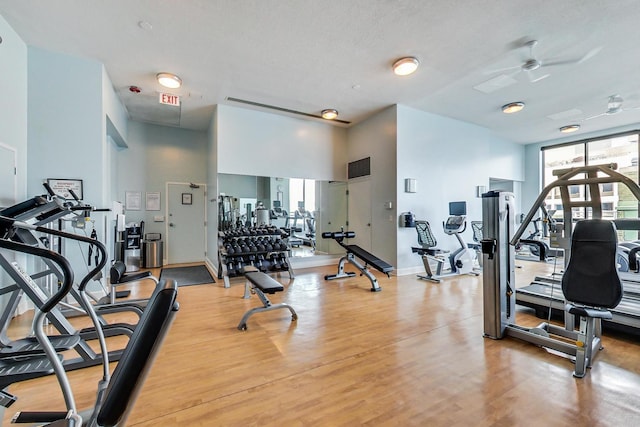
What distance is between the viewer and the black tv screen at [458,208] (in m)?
5.60

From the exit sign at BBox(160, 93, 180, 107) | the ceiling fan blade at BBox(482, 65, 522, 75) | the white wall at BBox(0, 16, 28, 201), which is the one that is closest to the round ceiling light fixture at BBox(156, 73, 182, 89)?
the exit sign at BBox(160, 93, 180, 107)

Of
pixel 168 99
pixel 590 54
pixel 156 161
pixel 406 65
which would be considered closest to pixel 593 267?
pixel 406 65

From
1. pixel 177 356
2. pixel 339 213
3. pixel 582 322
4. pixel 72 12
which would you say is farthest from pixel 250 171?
pixel 582 322

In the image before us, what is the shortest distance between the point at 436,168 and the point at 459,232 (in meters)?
1.63

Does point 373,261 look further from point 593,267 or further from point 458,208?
point 593,267

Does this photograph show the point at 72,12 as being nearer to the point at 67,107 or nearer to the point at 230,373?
the point at 67,107

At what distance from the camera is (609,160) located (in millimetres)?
7449

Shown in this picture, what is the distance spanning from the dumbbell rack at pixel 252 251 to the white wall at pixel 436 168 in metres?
2.37

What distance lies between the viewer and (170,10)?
9.88 feet

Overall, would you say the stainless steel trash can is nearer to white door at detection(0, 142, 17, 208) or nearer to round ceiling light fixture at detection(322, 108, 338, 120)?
white door at detection(0, 142, 17, 208)

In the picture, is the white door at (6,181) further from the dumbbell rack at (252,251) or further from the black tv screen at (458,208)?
the black tv screen at (458,208)

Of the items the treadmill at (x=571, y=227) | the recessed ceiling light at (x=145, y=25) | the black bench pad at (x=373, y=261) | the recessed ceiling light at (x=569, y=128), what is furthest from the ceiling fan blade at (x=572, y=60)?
the recessed ceiling light at (x=145, y=25)

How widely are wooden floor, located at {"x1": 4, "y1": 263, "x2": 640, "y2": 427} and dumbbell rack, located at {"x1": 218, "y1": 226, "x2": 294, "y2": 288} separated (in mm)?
1692

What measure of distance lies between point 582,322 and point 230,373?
2.93m
